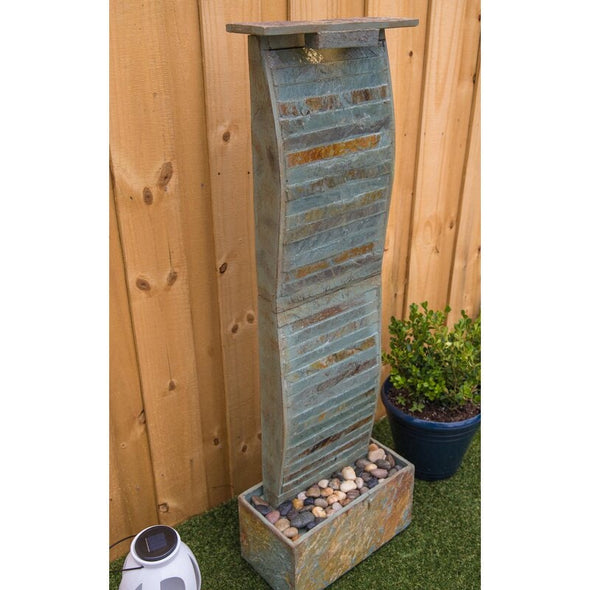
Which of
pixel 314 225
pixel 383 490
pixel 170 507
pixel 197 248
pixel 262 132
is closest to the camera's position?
pixel 262 132

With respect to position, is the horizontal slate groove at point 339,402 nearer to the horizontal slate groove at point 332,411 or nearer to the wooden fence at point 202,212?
the horizontal slate groove at point 332,411

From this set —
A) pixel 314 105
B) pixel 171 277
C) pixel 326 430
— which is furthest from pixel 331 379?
pixel 314 105

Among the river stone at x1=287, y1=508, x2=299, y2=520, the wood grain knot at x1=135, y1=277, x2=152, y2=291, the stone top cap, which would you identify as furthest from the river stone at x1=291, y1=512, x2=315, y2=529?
the stone top cap

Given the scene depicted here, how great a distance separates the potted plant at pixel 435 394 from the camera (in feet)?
6.72

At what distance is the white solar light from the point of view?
1.42 meters

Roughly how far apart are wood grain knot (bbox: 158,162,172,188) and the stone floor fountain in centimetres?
28

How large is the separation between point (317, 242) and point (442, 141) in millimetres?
1016

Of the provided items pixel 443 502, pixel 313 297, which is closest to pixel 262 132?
pixel 313 297

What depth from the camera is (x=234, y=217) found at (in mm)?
1701

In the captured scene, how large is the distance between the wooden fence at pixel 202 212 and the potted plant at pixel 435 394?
0.28 m

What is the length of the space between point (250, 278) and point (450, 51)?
3.47ft

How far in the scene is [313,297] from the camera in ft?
5.03

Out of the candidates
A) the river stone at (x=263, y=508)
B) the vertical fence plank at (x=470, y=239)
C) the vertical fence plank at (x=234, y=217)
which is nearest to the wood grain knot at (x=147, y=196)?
the vertical fence plank at (x=234, y=217)

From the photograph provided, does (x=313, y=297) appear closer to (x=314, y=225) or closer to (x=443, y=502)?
(x=314, y=225)
